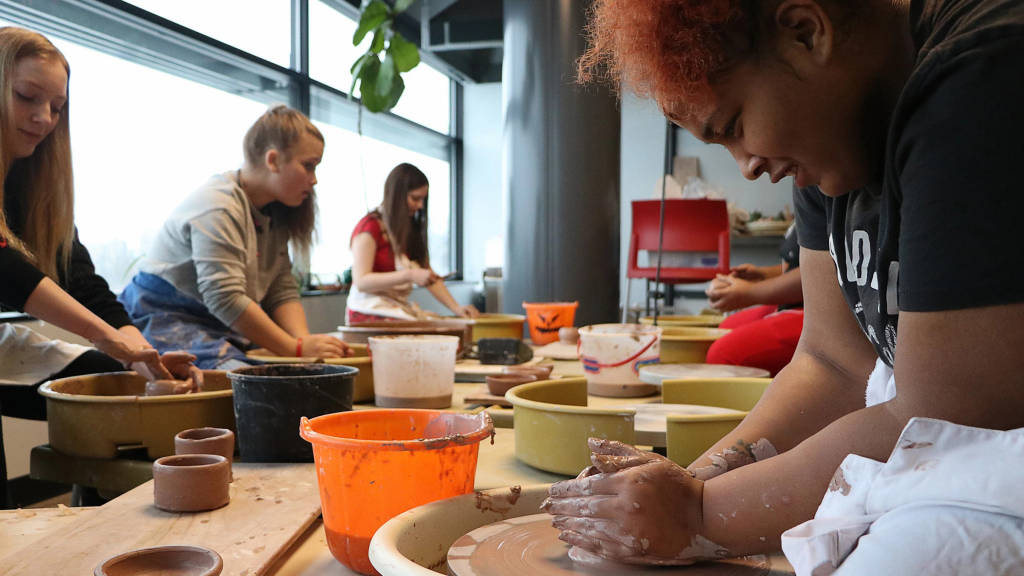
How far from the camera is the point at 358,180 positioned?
5.70m

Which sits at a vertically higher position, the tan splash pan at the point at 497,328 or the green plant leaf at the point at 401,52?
the green plant leaf at the point at 401,52

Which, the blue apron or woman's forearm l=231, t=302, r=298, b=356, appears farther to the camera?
woman's forearm l=231, t=302, r=298, b=356

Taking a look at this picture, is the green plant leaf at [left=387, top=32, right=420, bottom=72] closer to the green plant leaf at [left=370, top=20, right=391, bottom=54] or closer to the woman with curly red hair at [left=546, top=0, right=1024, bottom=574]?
the green plant leaf at [left=370, top=20, right=391, bottom=54]

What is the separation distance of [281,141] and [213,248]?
1.32 ft

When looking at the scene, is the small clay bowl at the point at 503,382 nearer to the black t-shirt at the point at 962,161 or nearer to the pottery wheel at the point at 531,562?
the pottery wheel at the point at 531,562

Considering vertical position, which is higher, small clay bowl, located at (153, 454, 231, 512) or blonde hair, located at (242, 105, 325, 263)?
blonde hair, located at (242, 105, 325, 263)

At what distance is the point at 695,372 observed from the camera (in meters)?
1.76

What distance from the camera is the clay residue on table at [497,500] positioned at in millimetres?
868

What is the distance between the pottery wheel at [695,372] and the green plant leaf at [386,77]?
2.71 m

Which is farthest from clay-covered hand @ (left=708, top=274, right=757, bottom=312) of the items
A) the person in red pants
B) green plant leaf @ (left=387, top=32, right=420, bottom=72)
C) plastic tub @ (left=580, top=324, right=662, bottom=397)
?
green plant leaf @ (left=387, top=32, right=420, bottom=72)

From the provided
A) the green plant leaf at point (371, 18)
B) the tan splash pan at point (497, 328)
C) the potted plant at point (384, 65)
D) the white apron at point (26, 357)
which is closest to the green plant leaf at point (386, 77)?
the potted plant at point (384, 65)

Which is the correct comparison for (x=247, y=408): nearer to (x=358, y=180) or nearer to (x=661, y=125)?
(x=358, y=180)

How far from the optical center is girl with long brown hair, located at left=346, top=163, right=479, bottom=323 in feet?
12.3

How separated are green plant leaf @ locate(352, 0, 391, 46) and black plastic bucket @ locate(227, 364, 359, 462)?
122 inches
